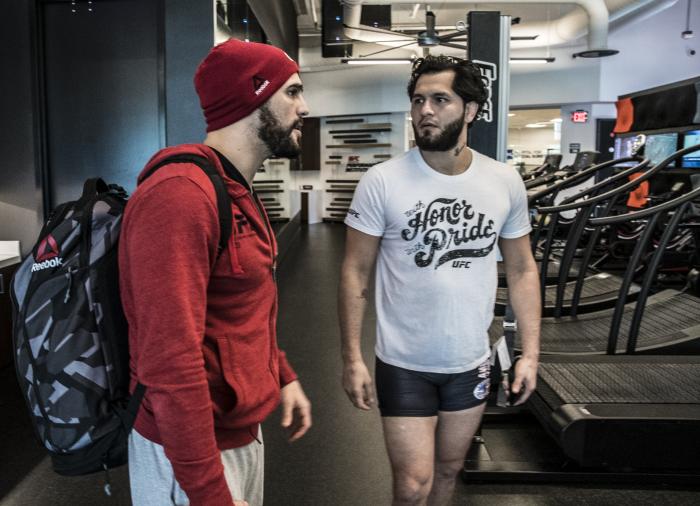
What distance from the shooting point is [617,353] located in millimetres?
3689

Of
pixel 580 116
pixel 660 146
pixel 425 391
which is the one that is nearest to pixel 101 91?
pixel 425 391

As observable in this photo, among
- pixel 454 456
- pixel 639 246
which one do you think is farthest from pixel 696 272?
pixel 454 456

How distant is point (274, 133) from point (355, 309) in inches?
33.1

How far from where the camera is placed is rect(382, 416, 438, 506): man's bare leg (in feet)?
6.08

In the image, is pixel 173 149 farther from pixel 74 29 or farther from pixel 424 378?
pixel 74 29

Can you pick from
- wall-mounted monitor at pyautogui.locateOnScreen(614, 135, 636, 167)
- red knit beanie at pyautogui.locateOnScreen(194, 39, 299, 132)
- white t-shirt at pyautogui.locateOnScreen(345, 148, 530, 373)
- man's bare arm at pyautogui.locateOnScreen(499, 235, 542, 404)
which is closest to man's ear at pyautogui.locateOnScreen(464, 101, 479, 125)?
white t-shirt at pyautogui.locateOnScreen(345, 148, 530, 373)

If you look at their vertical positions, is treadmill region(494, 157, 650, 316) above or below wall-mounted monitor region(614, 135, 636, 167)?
below

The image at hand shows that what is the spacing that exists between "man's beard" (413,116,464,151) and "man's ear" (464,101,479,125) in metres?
0.06

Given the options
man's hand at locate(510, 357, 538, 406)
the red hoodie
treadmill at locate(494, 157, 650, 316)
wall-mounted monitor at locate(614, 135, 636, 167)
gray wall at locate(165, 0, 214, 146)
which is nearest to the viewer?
the red hoodie

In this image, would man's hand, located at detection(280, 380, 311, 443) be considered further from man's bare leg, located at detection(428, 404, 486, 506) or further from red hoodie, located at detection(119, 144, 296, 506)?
man's bare leg, located at detection(428, 404, 486, 506)

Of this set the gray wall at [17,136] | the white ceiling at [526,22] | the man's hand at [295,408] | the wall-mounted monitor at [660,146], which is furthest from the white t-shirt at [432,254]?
the wall-mounted monitor at [660,146]

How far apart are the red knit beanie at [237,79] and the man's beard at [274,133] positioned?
0.09 ft

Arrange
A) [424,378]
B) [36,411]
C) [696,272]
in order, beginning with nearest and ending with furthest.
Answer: [36,411]
[424,378]
[696,272]

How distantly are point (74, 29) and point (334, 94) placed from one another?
1075 centimetres
